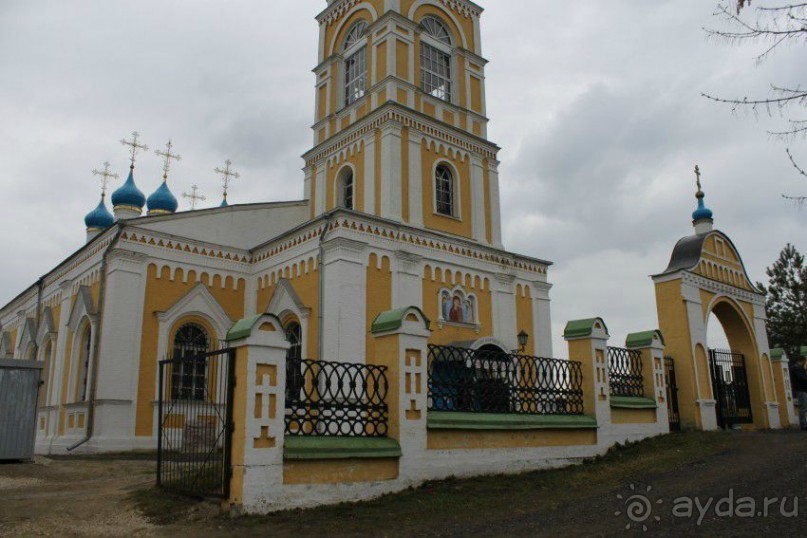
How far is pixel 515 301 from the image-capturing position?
1898 cm

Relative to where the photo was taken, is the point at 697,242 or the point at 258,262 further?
the point at 258,262

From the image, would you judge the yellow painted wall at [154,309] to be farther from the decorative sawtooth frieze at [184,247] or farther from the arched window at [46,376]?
the arched window at [46,376]

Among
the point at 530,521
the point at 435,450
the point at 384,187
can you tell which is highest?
the point at 384,187

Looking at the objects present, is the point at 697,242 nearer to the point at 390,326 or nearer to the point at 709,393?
the point at 709,393

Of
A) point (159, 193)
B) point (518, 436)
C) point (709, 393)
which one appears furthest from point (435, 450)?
point (159, 193)

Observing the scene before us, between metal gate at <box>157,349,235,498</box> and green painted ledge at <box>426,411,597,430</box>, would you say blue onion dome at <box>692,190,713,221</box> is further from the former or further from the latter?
metal gate at <box>157,349,235,498</box>

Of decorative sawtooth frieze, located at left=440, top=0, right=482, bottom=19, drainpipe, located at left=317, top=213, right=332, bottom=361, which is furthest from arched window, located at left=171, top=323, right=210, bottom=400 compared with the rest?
decorative sawtooth frieze, located at left=440, top=0, right=482, bottom=19

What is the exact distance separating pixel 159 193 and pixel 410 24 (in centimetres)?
1122

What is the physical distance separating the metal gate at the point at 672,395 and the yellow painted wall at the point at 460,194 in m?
7.35

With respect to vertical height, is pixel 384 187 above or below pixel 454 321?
above

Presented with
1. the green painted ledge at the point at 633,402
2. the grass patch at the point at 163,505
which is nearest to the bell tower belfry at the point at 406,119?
the green painted ledge at the point at 633,402

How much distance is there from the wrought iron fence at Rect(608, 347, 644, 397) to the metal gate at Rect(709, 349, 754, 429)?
122 inches

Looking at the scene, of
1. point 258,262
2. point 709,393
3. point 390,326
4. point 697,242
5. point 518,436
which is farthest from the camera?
point 258,262

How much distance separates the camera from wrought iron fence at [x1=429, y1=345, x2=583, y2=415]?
896 cm
